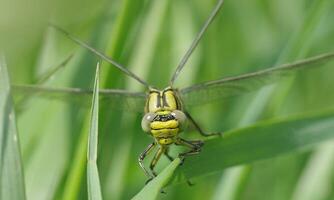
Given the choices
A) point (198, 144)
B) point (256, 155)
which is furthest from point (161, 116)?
point (256, 155)

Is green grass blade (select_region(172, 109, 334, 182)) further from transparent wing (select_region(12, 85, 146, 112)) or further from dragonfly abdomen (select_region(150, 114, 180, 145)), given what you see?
transparent wing (select_region(12, 85, 146, 112))

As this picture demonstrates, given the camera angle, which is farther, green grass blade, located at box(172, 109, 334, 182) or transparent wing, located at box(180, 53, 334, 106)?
transparent wing, located at box(180, 53, 334, 106)

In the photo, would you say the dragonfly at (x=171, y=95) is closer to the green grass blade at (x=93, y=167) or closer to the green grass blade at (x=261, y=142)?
the green grass blade at (x=261, y=142)

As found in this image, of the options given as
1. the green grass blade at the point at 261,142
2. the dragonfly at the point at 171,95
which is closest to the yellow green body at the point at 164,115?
the dragonfly at the point at 171,95

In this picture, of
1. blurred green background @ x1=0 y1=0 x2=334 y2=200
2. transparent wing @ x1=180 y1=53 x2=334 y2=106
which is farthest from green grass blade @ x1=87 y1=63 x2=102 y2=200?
transparent wing @ x1=180 y1=53 x2=334 y2=106

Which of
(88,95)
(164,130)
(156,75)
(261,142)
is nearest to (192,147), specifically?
(164,130)

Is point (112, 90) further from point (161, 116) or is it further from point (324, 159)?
point (324, 159)
